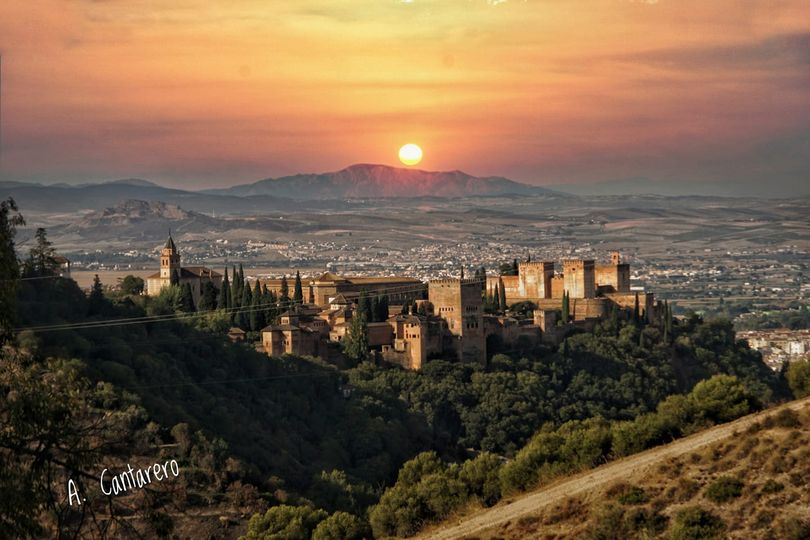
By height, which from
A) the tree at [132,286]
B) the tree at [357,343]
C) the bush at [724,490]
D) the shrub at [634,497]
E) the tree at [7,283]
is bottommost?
the tree at [357,343]

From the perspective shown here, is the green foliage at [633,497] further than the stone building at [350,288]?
No

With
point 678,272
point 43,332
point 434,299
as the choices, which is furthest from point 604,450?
point 678,272

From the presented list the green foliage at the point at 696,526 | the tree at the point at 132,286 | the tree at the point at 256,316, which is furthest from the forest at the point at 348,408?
the green foliage at the point at 696,526

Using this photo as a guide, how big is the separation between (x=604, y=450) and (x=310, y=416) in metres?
18.1

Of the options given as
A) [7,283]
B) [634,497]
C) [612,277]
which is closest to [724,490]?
[634,497]

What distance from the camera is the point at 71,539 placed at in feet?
31.4

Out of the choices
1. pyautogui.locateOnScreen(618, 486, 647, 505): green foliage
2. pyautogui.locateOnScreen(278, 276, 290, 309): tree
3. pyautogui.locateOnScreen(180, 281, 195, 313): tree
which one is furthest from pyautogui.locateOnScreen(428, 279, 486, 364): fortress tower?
pyautogui.locateOnScreen(618, 486, 647, 505): green foliage

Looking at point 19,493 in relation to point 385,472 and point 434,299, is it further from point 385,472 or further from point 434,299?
point 434,299

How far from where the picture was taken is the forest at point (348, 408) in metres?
21.4

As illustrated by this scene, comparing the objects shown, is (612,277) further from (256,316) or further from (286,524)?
(286,524)

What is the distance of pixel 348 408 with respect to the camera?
38.1 m

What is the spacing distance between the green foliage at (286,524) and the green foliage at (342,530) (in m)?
0.54

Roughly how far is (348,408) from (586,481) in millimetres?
20918

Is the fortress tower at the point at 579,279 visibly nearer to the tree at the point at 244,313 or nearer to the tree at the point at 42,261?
the tree at the point at 244,313
